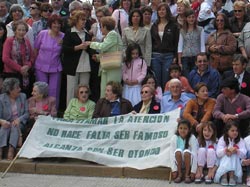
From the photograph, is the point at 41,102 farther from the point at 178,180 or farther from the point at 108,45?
the point at 178,180

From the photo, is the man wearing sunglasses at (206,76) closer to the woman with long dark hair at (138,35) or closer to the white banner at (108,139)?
the woman with long dark hair at (138,35)

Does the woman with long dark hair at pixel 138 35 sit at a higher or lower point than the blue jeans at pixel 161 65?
higher

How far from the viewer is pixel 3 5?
11602 millimetres

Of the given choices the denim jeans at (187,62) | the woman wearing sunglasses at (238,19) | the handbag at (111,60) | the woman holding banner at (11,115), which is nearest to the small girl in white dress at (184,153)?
the handbag at (111,60)

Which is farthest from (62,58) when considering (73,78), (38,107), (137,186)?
(137,186)

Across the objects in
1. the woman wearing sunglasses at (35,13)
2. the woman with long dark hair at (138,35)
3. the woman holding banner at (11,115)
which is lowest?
the woman holding banner at (11,115)

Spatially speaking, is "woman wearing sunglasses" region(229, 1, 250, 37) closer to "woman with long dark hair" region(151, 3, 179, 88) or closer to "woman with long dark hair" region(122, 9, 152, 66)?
"woman with long dark hair" region(151, 3, 179, 88)

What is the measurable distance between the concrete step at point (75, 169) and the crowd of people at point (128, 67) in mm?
339

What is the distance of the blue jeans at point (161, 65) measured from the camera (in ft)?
34.1

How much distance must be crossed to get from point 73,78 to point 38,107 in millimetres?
1018

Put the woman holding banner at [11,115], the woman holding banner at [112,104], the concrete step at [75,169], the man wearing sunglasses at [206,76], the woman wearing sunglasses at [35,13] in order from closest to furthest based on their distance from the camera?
the concrete step at [75,169], the woman holding banner at [11,115], the woman holding banner at [112,104], the man wearing sunglasses at [206,76], the woman wearing sunglasses at [35,13]

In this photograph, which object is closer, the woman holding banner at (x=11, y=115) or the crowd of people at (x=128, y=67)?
the crowd of people at (x=128, y=67)

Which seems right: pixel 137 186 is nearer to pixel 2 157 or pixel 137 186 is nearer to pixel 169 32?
pixel 2 157

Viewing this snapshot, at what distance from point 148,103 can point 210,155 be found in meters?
1.74
